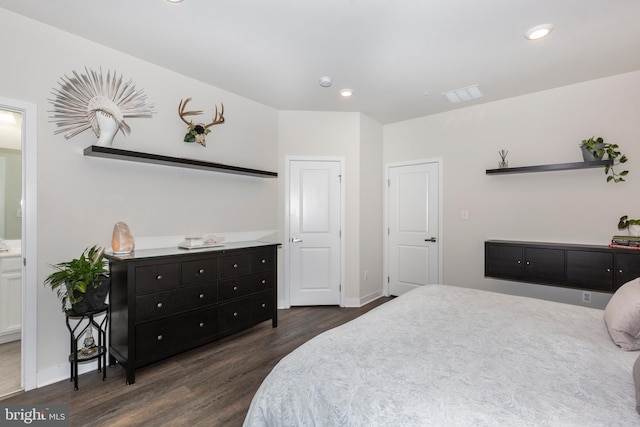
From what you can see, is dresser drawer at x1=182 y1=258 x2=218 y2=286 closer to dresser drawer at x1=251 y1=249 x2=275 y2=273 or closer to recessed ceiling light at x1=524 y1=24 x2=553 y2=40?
→ dresser drawer at x1=251 y1=249 x2=275 y2=273

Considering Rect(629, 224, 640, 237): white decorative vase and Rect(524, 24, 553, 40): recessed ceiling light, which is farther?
Rect(629, 224, 640, 237): white decorative vase

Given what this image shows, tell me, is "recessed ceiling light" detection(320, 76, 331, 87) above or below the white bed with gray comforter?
above

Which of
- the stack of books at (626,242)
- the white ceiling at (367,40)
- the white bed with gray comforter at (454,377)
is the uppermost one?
the white ceiling at (367,40)

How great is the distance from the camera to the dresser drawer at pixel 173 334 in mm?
2391

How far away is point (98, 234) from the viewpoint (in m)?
2.60

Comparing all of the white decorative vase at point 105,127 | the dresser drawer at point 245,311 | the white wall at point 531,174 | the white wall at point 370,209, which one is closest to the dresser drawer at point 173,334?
the dresser drawer at point 245,311

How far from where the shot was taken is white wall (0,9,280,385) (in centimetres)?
231

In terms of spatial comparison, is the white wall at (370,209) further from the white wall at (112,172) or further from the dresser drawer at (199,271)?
the dresser drawer at (199,271)

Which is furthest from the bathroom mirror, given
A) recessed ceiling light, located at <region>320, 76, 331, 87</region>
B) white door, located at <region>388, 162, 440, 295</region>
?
white door, located at <region>388, 162, 440, 295</region>

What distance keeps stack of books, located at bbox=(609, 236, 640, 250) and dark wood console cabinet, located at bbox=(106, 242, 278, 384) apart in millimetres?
3515

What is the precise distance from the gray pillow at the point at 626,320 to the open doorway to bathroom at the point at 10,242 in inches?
168

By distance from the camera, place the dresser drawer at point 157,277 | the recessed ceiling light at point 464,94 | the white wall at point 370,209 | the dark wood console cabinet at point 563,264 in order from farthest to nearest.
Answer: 1. the white wall at point 370,209
2. the recessed ceiling light at point 464,94
3. the dark wood console cabinet at point 563,264
4. the dresser drawer at point 157,277

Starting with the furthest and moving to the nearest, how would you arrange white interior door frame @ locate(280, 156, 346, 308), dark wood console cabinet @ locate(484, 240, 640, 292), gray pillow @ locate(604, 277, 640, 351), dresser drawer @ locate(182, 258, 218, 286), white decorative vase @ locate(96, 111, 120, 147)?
white interior door frame @ locate(280, 156, 346, 308) < dark wood console cabinet @ locate(484, 240, 640, 292) < dresser drawer @ locate(182, 258, 218, 286) < white decorative vase @ locate(96, 111, 120, 147) < gray pillow @ locate(604, 277, 640, 351)

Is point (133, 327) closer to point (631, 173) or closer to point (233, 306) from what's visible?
point (233, 306)
